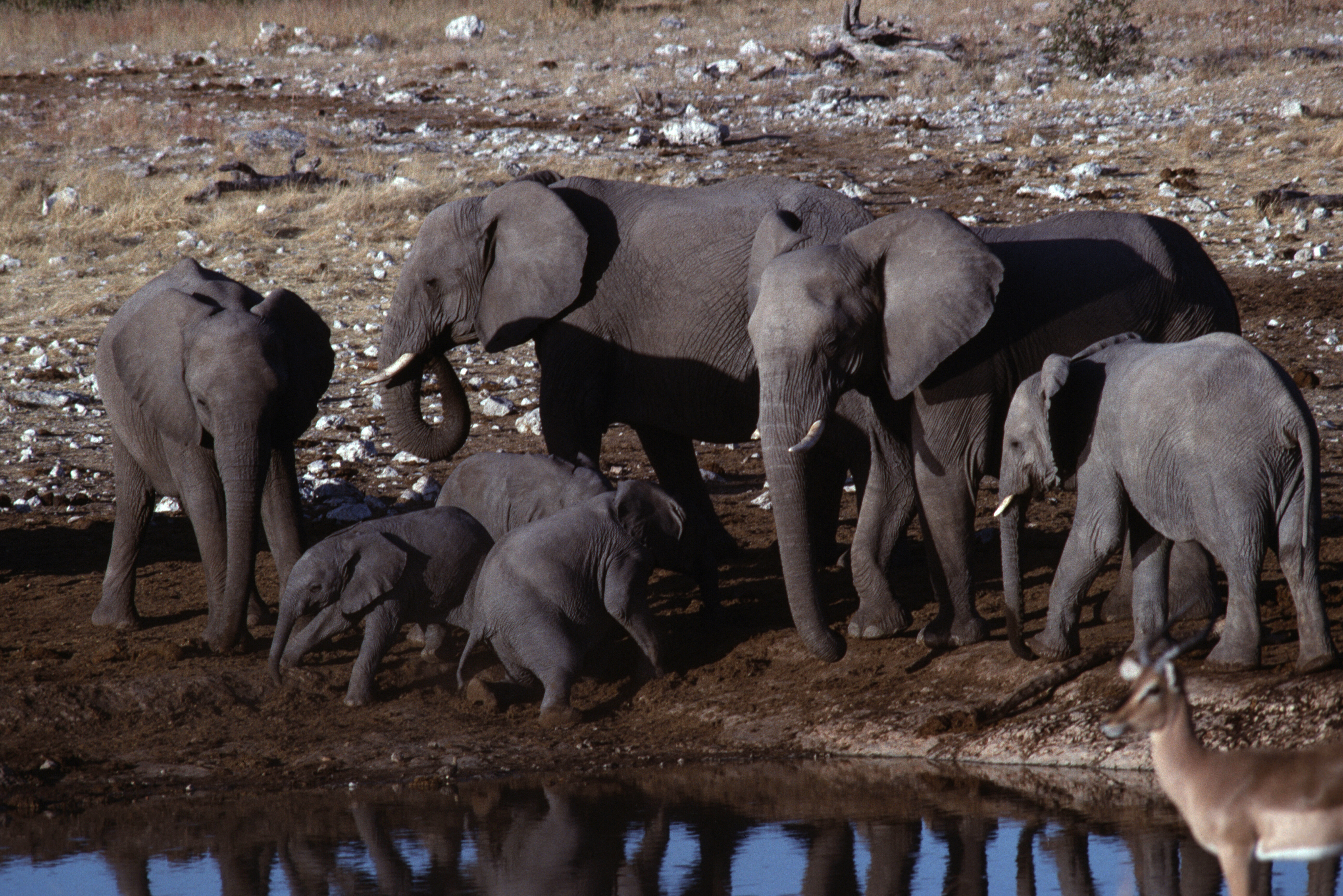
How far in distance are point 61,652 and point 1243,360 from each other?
5.30 metres

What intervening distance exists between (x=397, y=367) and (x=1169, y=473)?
4.17 meters

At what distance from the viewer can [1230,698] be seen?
5551mm

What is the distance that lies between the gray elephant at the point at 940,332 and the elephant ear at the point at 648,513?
0.51 m

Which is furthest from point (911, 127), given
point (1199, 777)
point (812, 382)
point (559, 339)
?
point (1199, 777)

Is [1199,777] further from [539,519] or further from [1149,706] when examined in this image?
[539,519]

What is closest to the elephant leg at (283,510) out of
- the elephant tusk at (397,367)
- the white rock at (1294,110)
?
the elephant tusk at (397,367)

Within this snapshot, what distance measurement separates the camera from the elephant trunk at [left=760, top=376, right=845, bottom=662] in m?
6.44

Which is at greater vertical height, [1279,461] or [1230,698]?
[1279,461]

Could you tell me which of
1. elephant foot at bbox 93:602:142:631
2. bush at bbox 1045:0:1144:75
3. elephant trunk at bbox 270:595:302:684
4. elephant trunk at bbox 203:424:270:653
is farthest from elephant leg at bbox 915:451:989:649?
bush at bbox 1045:0:1144:75

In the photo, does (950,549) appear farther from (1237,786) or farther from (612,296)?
(1237,786)

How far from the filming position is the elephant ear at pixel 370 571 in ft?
22.0

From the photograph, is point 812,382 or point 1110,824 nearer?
point 1110,824

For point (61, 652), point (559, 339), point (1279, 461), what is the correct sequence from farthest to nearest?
point (559, 339) → point (61, 652) → point (1279, 461)

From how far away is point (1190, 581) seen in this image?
21.9 feet
